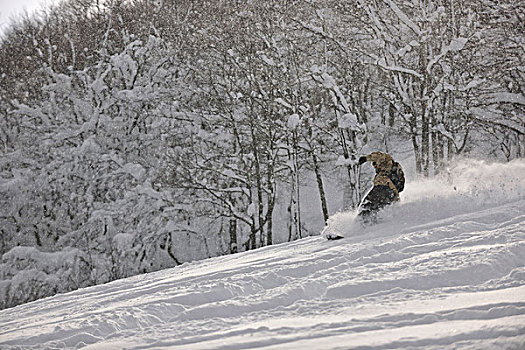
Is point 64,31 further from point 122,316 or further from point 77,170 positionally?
point 122,316

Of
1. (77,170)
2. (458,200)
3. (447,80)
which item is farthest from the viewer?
(77,170)

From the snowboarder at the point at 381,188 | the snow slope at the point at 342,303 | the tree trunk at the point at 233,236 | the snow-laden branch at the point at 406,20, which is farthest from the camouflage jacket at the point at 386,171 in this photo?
the tree trunk at the point at 233,236

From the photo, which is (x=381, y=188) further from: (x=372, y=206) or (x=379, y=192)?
(x=372, y=206)

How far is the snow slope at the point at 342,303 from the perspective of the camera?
2.90 m

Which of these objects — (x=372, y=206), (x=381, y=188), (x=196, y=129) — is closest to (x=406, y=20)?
(x=381, y=188)

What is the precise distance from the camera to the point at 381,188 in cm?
733

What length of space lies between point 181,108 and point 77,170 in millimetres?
4194

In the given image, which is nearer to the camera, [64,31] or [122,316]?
[122,316]

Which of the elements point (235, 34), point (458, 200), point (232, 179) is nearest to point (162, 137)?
point (232, 179)

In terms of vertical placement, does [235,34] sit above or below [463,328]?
above

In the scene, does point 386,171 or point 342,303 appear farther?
point 386,171

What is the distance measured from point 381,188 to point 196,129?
1076 centimetres

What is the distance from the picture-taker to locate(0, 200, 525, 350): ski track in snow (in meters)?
2.89

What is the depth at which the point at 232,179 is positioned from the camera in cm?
1706
